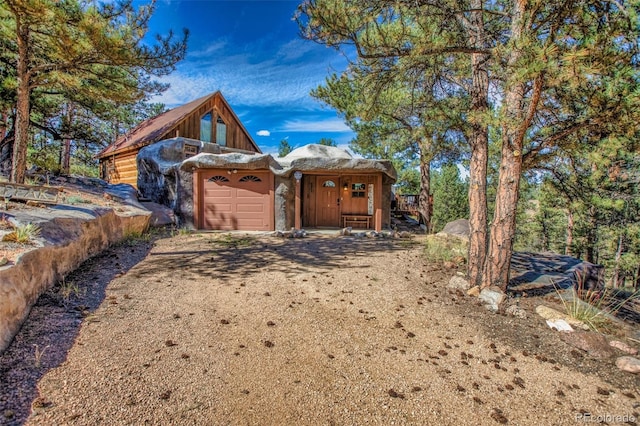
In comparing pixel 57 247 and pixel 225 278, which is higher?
pixel 57 247

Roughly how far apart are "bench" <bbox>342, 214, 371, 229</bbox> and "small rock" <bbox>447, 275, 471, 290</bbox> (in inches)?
289

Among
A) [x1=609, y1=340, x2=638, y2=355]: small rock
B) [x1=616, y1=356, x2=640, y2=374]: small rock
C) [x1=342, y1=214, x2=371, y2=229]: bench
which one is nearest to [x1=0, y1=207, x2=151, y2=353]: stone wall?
[x1=616, y1=356, x2=640, y2=374]: small rock

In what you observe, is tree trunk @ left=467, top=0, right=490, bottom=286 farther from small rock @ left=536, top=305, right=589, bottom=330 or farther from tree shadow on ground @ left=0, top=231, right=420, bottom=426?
tree shadow on ground @ left=0, top=231, right=420, bottom=426

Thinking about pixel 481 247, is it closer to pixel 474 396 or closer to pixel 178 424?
pixel 474 396

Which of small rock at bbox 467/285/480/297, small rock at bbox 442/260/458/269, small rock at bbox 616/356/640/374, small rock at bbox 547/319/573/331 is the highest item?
small rock at bbox 442/260/458/269

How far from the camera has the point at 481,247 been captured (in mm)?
4957

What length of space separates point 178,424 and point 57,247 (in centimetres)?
349

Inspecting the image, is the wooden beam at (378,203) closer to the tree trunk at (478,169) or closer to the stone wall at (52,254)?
the tree trunk at (478,169)

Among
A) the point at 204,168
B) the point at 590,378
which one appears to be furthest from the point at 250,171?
the point at 590,378

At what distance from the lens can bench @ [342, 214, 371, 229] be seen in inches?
488

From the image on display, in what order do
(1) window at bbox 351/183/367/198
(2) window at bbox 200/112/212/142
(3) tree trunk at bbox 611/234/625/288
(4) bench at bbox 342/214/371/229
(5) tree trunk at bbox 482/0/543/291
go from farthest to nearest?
(2) window at bbox 200/112/212/142
(3) tree trunk at bbox 611/234/625/288
(1) window at bbox 351/183/367/198
(4) bench at bbox 342/214/371/229
(5) tree trunk at bbox 482/0/543/291

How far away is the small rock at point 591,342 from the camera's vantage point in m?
3.08

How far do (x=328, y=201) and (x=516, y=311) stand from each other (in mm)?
9276

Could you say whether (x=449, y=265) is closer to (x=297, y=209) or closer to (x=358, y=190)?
(x=297, y=209)
